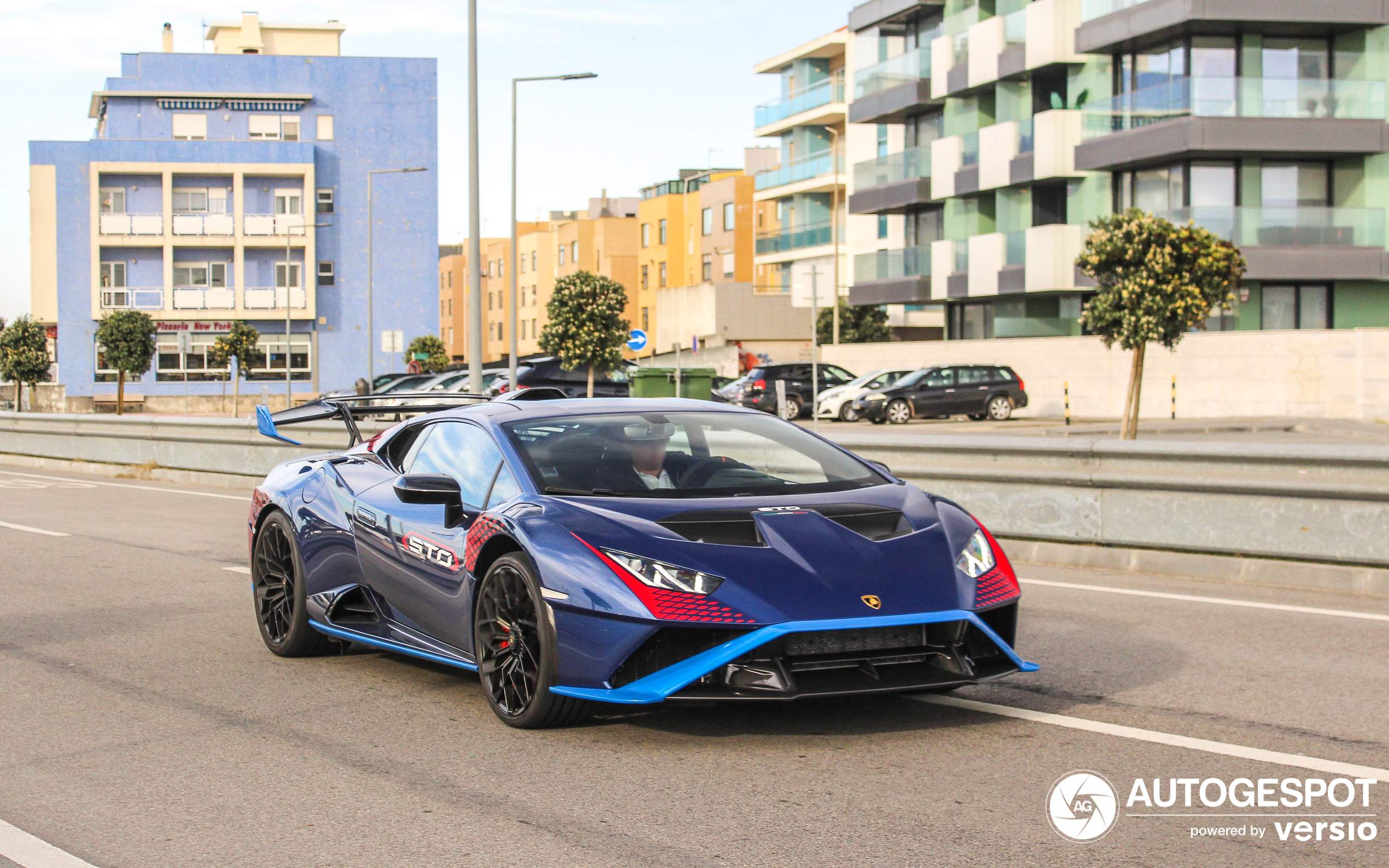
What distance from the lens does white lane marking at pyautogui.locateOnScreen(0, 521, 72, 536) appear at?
45.0 feet

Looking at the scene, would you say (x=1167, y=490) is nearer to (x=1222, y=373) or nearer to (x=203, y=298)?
(x=1222, y=373)

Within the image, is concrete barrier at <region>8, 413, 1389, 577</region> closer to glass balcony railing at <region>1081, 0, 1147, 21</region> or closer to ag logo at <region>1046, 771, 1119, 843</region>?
ag logo at <region>1046, 771, 1119, 843</region>

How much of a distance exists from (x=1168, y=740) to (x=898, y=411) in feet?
105

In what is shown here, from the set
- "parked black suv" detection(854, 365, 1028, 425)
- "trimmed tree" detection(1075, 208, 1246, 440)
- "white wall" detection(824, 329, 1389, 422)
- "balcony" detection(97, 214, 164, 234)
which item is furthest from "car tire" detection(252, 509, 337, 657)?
"balcony" detection(97, 214, 164, 234)

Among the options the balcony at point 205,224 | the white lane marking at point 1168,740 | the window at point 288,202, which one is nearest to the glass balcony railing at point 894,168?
the window at point 288,202

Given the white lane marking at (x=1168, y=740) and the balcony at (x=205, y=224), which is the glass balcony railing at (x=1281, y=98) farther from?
the balcony at (x=205, y=224)

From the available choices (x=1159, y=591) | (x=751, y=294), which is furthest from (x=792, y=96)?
(x=1159, y=591)

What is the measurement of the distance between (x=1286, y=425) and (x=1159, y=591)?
24.6m

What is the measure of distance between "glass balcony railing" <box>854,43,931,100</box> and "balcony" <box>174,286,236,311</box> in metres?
29.3

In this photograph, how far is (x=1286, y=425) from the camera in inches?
1257

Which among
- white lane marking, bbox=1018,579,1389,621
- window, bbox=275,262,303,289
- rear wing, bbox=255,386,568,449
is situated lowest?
white lane marking, bbox=1018,579,1389,621

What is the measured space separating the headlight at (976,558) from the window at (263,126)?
67612 millimetres

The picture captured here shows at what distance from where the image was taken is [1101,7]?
42.0m

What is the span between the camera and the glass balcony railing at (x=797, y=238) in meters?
68.4
